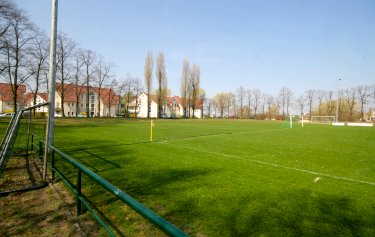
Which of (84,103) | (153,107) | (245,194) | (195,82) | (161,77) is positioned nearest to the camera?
(245,194)

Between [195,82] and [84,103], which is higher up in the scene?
[195,82]

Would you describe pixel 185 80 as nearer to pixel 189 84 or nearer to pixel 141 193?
pixel 189 84

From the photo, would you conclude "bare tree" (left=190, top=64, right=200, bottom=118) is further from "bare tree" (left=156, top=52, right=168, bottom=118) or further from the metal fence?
the metal fence

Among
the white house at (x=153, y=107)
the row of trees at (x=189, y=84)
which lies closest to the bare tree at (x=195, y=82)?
the row of trees at (x=189, y=84)

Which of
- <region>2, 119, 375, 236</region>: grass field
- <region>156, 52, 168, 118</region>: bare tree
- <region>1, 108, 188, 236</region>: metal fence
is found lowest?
<region>2, 119, 375, 236</region>: grass field

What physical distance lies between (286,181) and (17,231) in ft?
21.6

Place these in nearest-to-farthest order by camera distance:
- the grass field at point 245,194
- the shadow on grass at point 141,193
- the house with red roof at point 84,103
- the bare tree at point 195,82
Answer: the grass field at point 245,194 → the shadow on grass at point 141,193 → the bare tree at point 195,82 → the house with red roof at point 84,103

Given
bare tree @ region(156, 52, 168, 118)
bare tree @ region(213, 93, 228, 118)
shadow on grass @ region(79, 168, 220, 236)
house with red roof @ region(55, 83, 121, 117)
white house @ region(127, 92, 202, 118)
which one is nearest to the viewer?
shadow on grass @ region(79, 168, 220, 236)

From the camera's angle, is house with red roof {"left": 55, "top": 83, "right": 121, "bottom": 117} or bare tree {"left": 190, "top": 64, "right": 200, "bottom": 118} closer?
bare tree {"left": 190, "top": 64, "right": 200, "bottom": 118}

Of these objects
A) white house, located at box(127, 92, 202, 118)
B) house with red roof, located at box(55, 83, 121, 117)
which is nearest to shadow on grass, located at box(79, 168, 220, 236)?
house with red roof, located at box(55, 83, 121, 117)

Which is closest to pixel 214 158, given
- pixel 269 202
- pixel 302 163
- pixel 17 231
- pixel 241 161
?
pixel 241 161

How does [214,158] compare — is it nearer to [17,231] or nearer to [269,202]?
[269,202]

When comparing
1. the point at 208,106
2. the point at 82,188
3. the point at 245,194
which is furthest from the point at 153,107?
the point at 245,194

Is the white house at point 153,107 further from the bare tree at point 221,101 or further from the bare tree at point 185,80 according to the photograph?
the bare tree at point 185,80
